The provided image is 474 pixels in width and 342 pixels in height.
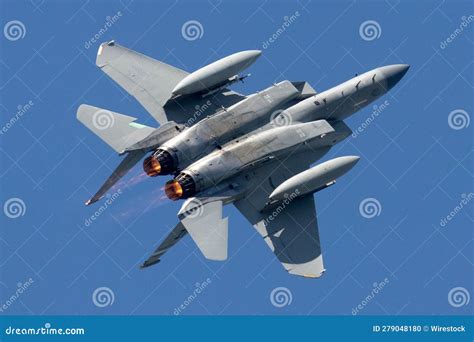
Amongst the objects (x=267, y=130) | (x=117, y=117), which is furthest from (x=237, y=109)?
(x=117, y=117)

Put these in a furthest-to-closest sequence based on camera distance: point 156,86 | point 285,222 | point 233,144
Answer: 1. point 156,86
2. point 233,144
3. point 285,222

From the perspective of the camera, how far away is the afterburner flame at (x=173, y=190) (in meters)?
53.7

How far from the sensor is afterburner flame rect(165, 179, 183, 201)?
176ft

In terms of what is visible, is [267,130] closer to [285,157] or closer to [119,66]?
[285,157]

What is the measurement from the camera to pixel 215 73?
185 feet

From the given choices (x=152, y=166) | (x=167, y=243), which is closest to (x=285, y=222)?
(x=167, y=243)

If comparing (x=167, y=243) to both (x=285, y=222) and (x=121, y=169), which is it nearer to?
(x=121, y=169)

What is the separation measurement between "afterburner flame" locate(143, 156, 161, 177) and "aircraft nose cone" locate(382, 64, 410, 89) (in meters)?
11.4

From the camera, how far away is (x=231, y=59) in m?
56.6

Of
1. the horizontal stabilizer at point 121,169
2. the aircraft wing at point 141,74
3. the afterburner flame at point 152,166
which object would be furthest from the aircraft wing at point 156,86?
the afterburner flame at point 152,166

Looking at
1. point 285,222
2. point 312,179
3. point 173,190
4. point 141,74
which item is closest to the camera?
point 312,179

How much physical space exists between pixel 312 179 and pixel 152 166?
6561mm

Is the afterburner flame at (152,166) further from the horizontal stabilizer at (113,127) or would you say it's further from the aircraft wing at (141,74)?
the aircraft wing at (141,74)

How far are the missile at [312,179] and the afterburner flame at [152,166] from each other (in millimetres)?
4767
